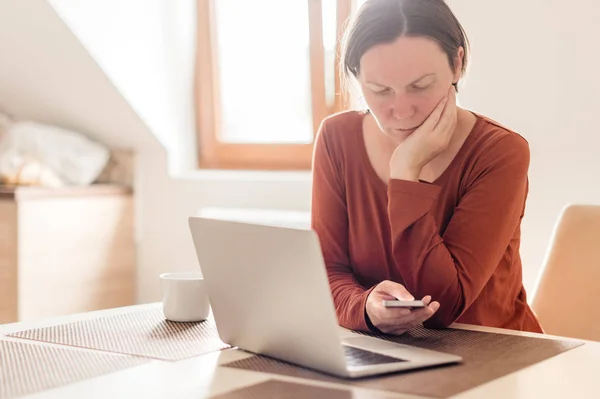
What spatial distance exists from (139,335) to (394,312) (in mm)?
391

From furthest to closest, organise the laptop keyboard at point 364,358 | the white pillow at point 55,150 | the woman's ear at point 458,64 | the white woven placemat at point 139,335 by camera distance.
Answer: the white pillow at point 55,150 → the woman's ear at point 458,64 → the white woven placemat at point 139,335 → the laptop keyboard at point 364,358

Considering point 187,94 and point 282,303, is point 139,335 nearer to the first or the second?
point 282,303

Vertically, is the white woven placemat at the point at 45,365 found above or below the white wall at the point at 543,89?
below

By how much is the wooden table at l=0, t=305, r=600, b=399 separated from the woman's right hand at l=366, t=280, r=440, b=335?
0.21 meters

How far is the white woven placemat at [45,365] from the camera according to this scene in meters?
1.09

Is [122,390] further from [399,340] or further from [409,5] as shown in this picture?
[409,5]

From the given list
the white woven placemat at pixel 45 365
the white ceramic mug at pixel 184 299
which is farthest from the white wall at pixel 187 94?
the white woven placemat at pixel 45 365

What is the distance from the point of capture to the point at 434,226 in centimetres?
151

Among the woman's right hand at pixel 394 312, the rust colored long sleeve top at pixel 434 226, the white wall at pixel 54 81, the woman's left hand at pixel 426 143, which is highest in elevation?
the white wall at pixel 54 81

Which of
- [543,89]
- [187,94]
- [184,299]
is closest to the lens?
[184,299]

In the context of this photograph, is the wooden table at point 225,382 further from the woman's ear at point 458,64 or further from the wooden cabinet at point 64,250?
the wooden cabinet at point 64,250

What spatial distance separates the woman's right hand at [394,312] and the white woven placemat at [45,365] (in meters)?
0.37

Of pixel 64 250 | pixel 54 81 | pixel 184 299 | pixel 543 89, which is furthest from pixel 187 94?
pixel 184 299

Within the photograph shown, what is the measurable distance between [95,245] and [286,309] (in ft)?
8.77
